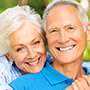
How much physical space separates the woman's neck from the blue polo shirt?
0.03 meters

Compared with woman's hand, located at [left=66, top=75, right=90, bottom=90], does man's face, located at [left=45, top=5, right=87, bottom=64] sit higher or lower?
higher

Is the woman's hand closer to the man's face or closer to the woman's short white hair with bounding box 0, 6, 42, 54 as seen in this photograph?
the man's face

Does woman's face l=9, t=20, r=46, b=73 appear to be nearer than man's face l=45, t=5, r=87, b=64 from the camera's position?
No

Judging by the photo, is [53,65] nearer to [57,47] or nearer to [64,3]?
[57,47]

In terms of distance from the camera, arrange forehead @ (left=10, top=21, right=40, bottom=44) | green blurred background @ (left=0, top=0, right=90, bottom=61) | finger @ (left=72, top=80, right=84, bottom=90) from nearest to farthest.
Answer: finger @ (left=72, top=80, right=84, bottom=90), forehead @ (left=10, top=21, right=40, bottom=44), green blurred background @ (left=0, top=0, right=90, bottom=61)

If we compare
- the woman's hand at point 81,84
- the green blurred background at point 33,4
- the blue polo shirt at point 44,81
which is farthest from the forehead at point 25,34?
the green blurred background at point 33,4

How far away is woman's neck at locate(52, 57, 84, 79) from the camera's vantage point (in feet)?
7.94

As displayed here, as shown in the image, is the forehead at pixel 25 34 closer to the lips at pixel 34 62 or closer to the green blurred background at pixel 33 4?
the lips at pixel 34 62

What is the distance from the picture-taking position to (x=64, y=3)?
2459 mm

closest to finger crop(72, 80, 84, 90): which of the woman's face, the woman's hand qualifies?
the woman's hand

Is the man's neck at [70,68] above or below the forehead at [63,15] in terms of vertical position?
below

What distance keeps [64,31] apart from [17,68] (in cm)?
50

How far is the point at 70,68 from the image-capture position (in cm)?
243

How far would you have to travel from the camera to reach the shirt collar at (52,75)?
7.92ft
